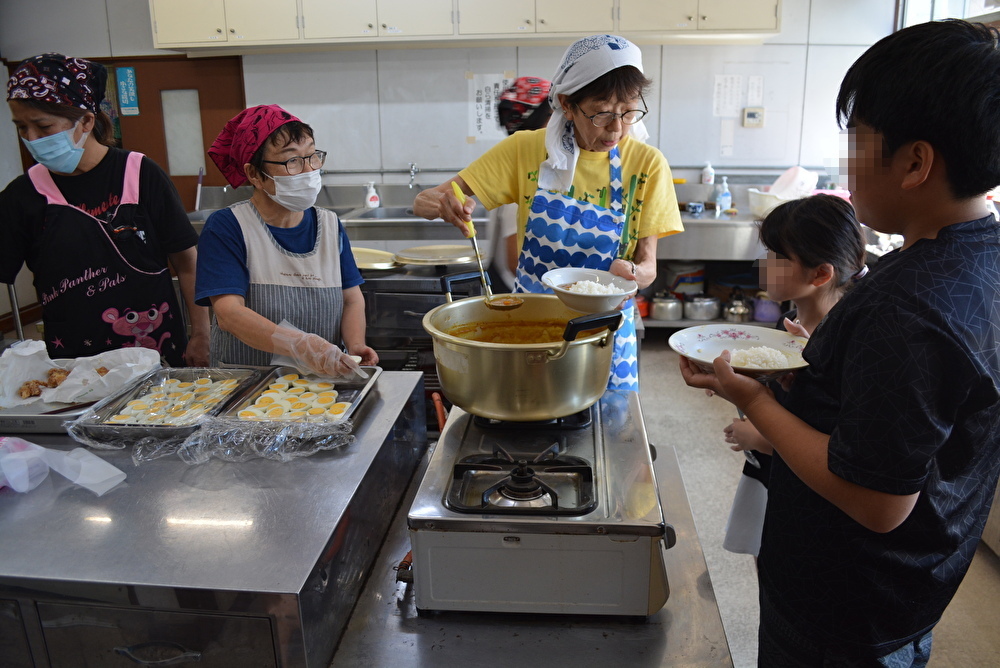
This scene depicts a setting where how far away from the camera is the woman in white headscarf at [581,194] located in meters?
1.81

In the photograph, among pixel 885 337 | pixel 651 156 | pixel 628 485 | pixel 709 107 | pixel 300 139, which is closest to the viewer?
pixel 885 337

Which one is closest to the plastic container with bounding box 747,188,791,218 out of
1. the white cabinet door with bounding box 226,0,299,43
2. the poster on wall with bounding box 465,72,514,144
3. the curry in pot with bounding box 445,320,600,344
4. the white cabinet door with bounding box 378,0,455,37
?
the poster on wall with bounding box 465,72,514,144

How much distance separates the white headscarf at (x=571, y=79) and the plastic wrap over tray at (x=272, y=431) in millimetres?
832

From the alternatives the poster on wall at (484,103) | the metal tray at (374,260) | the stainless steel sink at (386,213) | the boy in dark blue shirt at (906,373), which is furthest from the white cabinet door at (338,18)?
the boy in dark blue shirt at (906,373)

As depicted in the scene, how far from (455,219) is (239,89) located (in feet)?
13.4

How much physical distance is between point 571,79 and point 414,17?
3175 millimetres

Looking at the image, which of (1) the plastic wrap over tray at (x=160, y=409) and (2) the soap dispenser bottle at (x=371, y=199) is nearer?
(1) the plastic wrap over tray at (x=160, y=409)

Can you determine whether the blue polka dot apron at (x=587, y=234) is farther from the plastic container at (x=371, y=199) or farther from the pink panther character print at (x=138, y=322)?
the plastic container at (x=371, y=199)

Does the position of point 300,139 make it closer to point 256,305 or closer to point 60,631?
point 256,305

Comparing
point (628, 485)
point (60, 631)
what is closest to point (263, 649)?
point (60, 631)

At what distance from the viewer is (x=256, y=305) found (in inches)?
68.9

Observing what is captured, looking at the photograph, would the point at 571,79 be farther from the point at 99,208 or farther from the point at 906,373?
the point at 99,208

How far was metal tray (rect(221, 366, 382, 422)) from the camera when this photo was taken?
54.8 inches

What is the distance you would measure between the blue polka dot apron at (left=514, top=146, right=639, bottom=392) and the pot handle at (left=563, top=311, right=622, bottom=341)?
30.6 inches
